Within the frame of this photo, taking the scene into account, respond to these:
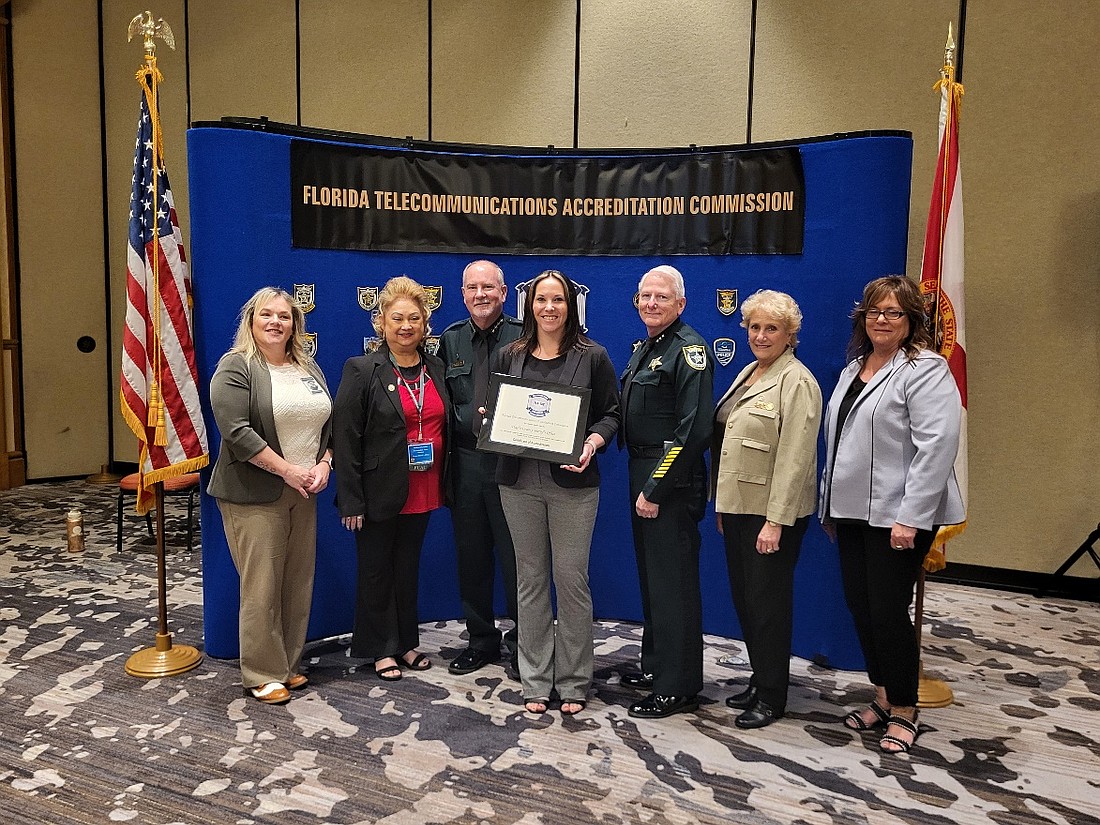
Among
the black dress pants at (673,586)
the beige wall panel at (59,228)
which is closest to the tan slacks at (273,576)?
the black dress pants at (673,586)

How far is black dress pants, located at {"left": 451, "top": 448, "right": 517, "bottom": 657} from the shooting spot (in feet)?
12.6

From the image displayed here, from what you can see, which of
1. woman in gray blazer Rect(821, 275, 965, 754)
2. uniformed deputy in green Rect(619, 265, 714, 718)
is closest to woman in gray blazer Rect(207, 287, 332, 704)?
uniformed deputy in green Rect(619, 265, 714, 718)

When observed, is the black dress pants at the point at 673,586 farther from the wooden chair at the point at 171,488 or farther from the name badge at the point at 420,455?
the wooden chair at the point at 171,488

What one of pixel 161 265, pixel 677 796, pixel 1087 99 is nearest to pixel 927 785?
pixel 677 796

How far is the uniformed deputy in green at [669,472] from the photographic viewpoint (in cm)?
327

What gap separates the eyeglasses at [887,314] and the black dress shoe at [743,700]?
5.12 feet

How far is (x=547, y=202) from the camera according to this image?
439 centimetres

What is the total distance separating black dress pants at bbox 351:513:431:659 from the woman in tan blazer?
141cm

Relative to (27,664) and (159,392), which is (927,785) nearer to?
(159,392)

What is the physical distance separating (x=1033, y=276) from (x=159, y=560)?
5115 millimetres

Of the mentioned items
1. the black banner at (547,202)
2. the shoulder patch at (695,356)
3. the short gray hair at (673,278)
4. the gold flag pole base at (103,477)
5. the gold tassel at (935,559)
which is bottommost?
the gold flag pole base at (103,477)

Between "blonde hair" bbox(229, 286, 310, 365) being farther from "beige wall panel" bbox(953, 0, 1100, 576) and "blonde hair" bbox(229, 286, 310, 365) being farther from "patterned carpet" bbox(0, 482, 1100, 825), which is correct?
"beige wall panel" bbox(953, 0, 1100, 576)

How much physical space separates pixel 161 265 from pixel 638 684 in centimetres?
277

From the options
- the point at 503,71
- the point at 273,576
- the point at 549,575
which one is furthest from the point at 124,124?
the point at 549,575
